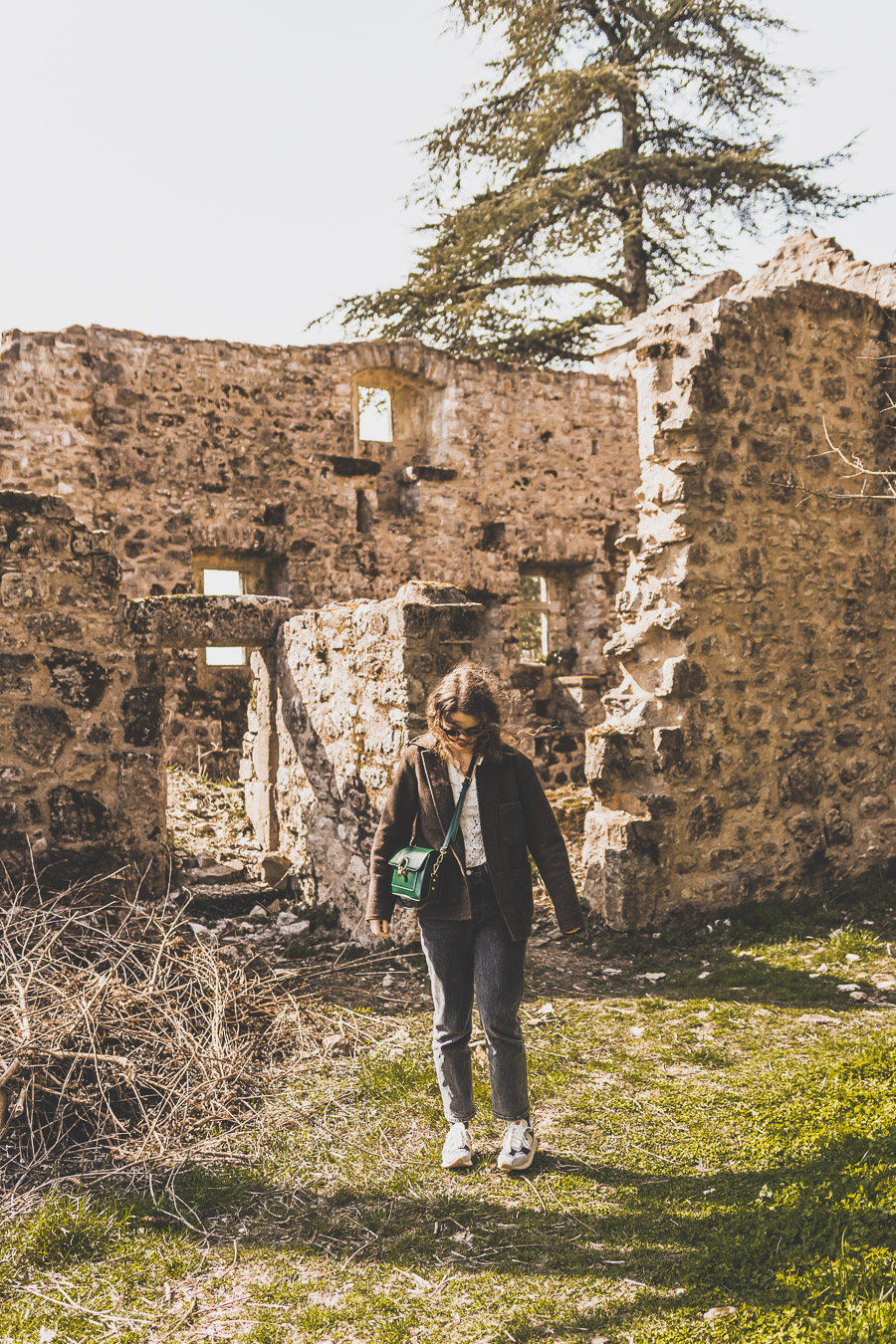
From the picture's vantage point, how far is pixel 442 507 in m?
11.8

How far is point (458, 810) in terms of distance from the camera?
11.4ft

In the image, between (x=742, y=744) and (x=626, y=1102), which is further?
(x=742, y=744)

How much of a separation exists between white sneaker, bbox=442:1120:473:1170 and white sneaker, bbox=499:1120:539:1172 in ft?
0.36

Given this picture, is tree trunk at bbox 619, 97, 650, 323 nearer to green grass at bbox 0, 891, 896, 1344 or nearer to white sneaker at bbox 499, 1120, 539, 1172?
green grass at bbox 0, 891, 896, 1344

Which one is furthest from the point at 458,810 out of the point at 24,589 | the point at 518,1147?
the point at 24,589

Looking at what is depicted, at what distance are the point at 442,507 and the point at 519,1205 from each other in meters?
9.22

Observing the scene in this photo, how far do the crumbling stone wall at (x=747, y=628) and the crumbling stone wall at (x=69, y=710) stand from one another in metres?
2.76

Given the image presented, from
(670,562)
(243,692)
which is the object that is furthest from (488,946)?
(243,692)

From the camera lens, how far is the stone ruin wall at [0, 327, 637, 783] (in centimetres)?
984

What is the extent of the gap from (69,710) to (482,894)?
3.51 m

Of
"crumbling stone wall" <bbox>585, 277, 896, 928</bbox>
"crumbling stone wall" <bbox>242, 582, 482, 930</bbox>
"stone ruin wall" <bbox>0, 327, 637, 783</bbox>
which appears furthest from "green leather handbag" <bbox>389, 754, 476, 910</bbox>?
"stone ruin wall" <bbox>0, 327, 637, 783</bbox>

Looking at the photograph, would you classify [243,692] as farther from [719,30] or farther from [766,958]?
[719,30]

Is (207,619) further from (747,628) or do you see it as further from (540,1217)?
(540,1217)

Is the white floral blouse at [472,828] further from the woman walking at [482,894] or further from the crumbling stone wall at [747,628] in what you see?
the crumbling stone wall at [747,628]
